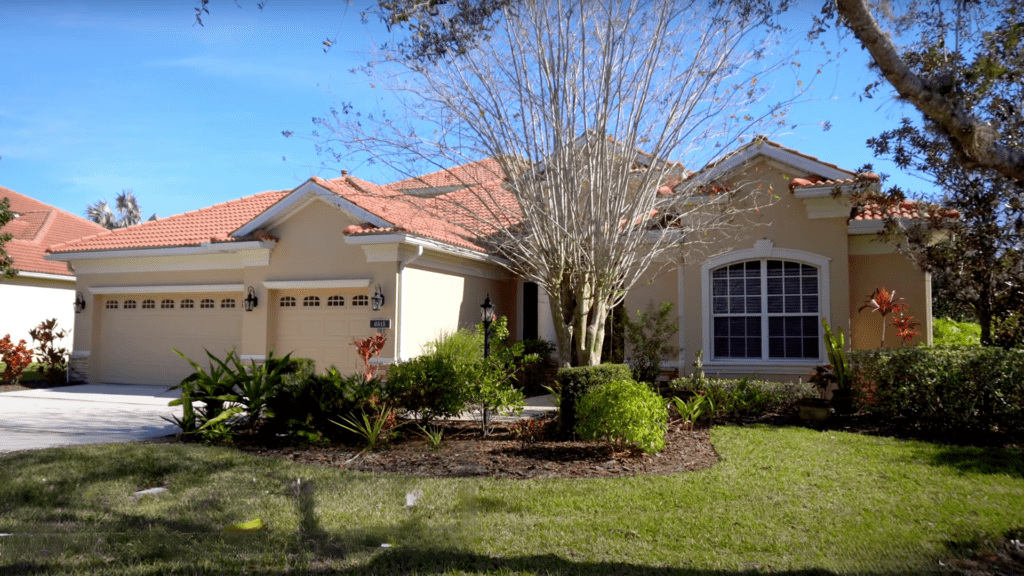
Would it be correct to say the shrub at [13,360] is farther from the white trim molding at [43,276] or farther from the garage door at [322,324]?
the garage door at [322,324]

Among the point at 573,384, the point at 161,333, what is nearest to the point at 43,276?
the point at 161,333

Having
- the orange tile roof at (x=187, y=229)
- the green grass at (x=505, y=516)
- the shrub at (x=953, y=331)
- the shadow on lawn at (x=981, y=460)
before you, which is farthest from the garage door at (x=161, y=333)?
the shrub at (x=953, y=331)

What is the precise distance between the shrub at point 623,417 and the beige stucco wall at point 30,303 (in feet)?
69.0

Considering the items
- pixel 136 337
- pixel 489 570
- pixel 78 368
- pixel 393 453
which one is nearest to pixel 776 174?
pixel 393 453

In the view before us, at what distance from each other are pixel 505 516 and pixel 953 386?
6426 mm

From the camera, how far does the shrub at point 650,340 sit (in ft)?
42.0

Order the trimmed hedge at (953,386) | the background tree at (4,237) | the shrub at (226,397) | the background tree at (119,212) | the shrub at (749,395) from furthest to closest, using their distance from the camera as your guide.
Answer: the background tree at (119,212) → the background tree at (4,237) → the shrub at (749,395) → the shrub at (226,397) → the trimmed hedge at (953,386)

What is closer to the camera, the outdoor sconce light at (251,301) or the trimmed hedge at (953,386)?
the trimmed hedge at (953,386)

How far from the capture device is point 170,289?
54.3 ft

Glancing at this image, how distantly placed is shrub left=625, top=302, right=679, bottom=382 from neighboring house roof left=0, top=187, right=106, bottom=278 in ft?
62.4

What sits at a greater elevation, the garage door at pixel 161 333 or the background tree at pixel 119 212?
the background tree at pixel 119 212

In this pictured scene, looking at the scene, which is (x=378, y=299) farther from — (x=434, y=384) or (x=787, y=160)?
(x=787, y=160)

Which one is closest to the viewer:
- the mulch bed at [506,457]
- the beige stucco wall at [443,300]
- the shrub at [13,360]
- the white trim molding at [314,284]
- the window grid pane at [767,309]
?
the mulch bed at [506,457]

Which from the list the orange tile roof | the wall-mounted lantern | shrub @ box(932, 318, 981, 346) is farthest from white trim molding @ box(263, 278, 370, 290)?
shrub @ box(932, 318, 981, 346)
